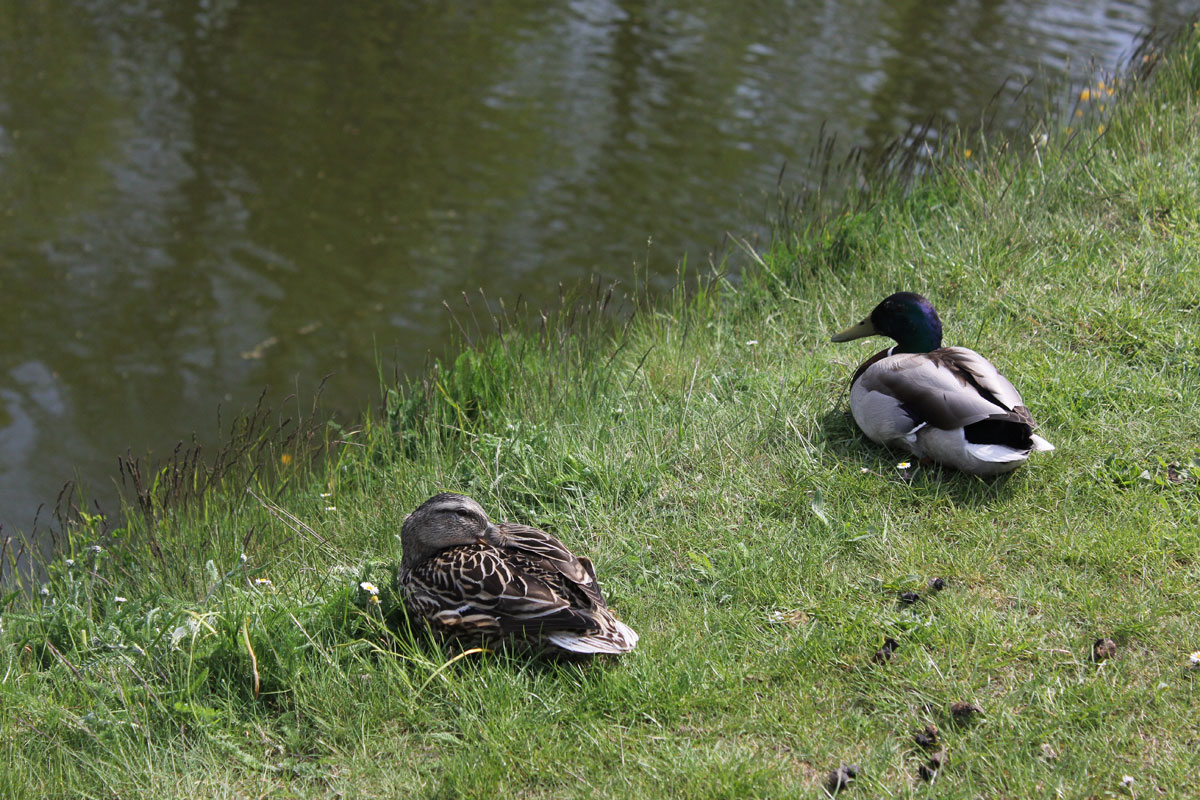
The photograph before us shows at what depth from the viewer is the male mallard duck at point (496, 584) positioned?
3125 millimetres

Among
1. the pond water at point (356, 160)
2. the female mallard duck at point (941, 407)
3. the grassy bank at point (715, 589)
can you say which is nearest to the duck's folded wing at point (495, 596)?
the grassy bank at point (715, 589)

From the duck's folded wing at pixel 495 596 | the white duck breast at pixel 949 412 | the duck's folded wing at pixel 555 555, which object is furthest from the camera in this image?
the white duck breast at pixel 949 412

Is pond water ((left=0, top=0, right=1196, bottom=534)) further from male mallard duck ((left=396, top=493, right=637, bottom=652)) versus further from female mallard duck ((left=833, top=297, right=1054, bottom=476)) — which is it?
female mallard duck ((left=833, top=297, right=1054, bottom=476))

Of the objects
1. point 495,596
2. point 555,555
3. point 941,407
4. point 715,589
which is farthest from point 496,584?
point 941,407

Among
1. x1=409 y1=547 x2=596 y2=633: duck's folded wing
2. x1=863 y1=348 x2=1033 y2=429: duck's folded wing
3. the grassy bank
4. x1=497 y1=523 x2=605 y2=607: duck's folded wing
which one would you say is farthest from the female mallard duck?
x1=409 y1=547 x2=596 y2=633: duck's folded wing

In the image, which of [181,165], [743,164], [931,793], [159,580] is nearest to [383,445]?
[159,580]

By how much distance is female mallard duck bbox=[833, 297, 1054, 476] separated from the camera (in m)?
3.70

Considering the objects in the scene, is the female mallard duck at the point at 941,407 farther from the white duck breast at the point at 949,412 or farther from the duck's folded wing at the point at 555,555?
the duck's folded wing at the point at 555,555

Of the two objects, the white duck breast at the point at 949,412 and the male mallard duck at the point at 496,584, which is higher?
the white duck breast at the point at 949,412

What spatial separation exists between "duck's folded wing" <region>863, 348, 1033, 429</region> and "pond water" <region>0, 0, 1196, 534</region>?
9.22 ft

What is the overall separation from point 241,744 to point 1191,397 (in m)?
4.03

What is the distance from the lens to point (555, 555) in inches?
133

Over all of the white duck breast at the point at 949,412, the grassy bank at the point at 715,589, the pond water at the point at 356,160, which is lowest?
the pond water at the point at 356,160

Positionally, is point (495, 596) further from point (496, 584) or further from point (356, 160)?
point (356, 160)
